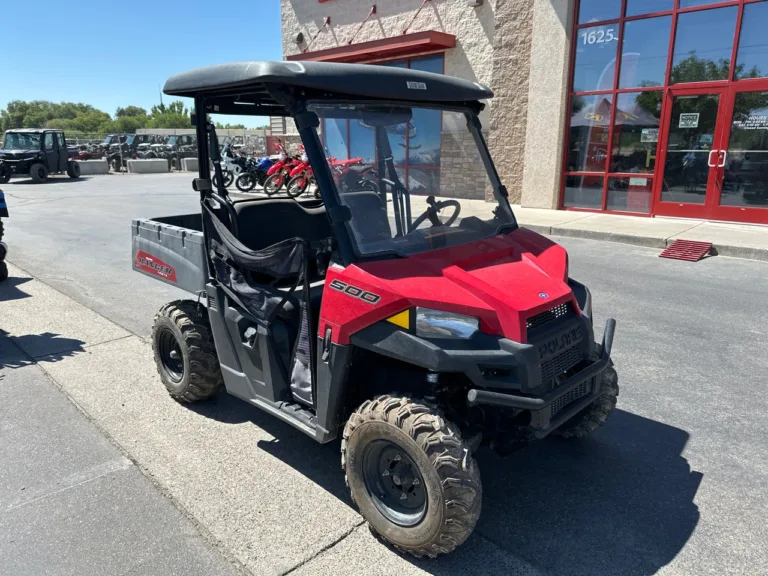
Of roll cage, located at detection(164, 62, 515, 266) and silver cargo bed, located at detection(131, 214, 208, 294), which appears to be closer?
roll cage, located at detection(164, 62, 515, 266)

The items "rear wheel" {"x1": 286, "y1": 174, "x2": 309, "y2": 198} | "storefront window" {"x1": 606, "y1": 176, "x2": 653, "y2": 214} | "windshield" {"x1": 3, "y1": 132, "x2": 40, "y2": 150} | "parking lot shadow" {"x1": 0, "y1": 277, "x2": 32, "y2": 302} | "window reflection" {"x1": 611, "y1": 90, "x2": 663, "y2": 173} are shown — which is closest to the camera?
"parking lot shadow" {"x1": 0, "y1": 277, "x2": 32, "y2": 302}

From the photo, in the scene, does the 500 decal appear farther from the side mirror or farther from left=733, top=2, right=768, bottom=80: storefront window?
left=733, top=2, right=768, bottom=80: storefront window

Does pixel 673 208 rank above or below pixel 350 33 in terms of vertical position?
below

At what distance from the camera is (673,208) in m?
12.2

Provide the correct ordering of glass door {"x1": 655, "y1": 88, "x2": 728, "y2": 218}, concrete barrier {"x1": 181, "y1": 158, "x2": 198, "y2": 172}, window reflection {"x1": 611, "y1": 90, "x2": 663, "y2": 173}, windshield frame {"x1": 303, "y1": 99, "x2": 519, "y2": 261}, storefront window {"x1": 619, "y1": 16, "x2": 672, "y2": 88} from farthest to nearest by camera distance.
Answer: concrete barrier {"x1": 181, "y1": 158, "x2": 198, "y2": 172}, window reflection {"x1": 611, "y1": 90, "x2": 663, "y2": 173}, storefront window {"x1": 619, "y1": 16, "x2": 672, "y2": 88}, glass door {"x1": 655, "y1": 88, "x2": 728, "y2": 218}, windshield frame {"x1": 303, "y1": 99, "x2": 519, "y2": 261}

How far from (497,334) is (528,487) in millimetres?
1133

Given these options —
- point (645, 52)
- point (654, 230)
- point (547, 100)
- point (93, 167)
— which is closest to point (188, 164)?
point (93, 167)

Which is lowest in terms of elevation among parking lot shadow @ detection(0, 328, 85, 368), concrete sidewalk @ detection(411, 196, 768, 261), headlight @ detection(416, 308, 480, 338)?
parking lot shadow @ detection(0, 328, 85, 368)

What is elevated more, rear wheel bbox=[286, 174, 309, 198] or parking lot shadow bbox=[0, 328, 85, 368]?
rear wheel bbox=[286, 174, 309, 198]

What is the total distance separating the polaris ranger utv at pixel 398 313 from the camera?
8.36 feet

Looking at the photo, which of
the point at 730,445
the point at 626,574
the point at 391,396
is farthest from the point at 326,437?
the point at 730,445

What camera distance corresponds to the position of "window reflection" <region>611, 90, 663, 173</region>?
40.0ft

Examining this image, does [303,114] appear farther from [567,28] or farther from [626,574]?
[567,28]

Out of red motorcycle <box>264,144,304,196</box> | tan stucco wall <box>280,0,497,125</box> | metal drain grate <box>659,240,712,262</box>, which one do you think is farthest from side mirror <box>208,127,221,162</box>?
red motorcycle <box>264,144,304,196</box>
